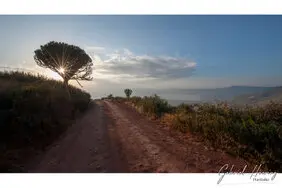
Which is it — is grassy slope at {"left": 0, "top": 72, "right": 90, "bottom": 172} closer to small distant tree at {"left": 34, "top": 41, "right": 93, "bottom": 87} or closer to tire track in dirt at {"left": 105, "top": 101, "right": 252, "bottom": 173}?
small distant tree at {"left": 34, "top": 41, "right": 93, "bottom": 87}

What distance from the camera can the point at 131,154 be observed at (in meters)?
6.46

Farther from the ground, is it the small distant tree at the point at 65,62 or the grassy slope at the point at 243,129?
the small distant tree at the point at 65,62

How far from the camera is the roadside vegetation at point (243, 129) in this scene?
5.79 metres

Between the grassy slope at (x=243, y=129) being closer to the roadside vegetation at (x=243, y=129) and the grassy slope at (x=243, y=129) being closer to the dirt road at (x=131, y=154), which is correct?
the roadside vegetation at (x=243, y=129)

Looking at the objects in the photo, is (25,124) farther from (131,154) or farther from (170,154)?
(170,154)

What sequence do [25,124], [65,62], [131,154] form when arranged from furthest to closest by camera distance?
[65,62]
[25,124]
[131,154]

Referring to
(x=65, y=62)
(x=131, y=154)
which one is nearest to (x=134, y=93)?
(x=131, y=154)

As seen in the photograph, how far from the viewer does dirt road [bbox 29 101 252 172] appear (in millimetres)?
5574

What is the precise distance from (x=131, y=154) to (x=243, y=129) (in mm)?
2897

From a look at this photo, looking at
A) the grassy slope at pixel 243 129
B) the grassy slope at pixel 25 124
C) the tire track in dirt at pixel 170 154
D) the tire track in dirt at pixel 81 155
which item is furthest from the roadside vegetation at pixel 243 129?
the grassy slope at pixel 25 124

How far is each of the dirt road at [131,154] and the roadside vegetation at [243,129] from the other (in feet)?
1.20
